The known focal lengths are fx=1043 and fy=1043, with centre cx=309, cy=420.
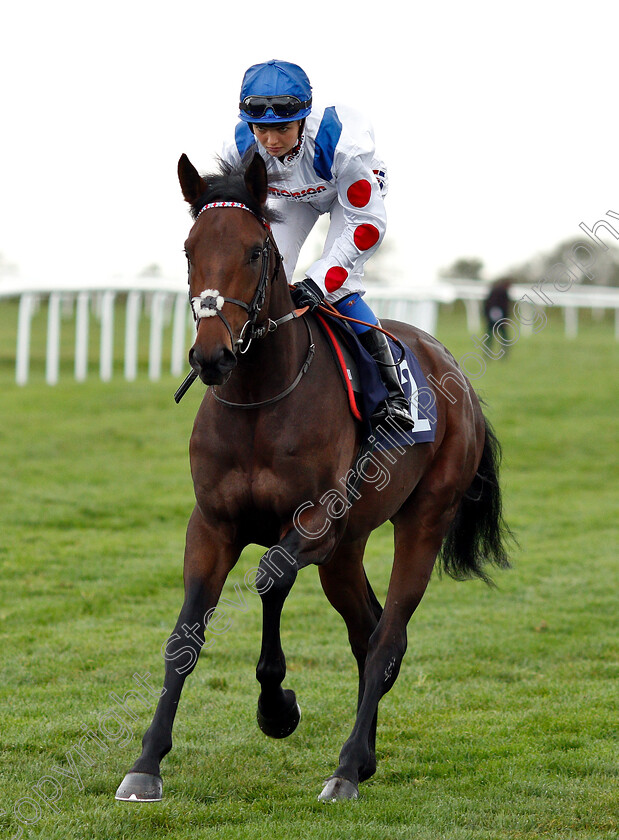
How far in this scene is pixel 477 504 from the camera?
5715 millimetres

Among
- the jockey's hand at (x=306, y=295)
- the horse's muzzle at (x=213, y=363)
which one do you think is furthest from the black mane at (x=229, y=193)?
the horse's muzzle at (x=213, y=363)

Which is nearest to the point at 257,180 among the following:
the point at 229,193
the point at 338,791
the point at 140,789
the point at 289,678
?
the point at 229,193

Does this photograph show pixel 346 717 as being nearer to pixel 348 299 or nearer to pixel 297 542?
pixel 297 542

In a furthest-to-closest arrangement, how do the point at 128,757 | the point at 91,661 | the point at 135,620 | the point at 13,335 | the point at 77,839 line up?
1. the point at 13,335
2. the point at 135,620
3. the point at 91,661
4. the point at 128,757
5. the point at 77,839

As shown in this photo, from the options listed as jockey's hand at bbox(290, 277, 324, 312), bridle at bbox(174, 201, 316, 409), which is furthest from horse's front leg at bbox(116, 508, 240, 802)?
jockey's hand at bbox(290, 277, 324, 312)

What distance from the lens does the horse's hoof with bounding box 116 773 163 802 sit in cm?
366

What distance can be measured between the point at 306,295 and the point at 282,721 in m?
1.81

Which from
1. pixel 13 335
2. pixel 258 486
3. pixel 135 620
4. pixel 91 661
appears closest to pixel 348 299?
pixel 258 486

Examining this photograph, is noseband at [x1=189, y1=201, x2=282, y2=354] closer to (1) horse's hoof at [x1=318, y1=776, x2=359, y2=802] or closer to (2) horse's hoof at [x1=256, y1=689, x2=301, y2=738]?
(2) horse's hoof at [x1=256, y1=689, x2=301, y2=738]

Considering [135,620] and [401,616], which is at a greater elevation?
[401,616]

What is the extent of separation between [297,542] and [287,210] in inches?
64.6

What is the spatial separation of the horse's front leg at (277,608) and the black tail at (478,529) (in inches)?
61.5

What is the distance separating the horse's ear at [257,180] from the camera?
3834mm

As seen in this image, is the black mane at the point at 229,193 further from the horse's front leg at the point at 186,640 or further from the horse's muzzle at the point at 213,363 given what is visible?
the horse's front leg at the point at 186,640
